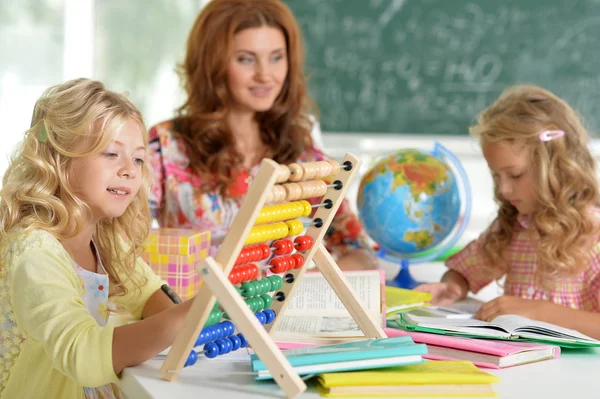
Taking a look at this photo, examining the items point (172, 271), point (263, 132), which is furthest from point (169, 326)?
point (263, 132)

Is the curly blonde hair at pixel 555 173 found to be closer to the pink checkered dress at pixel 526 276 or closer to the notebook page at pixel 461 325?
the pink checkered dress at pixel 526 276

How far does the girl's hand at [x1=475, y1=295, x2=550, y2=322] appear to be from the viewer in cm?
173

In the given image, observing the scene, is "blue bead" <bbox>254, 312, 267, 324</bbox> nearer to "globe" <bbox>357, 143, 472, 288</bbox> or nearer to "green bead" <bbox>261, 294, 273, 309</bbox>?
"green bead" <bbox>261, 294, 273, 309</bbox>

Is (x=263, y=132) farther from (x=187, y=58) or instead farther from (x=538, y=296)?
(x=538, y=296)

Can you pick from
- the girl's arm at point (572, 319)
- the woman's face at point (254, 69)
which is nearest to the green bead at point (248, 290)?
the girl's arm at point (572, 319)

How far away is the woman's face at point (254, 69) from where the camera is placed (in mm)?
2658

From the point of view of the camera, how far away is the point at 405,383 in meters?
1.21

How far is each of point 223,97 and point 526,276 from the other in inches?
47.9

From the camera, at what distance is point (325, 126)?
4.77 meters

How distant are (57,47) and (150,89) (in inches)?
31.5

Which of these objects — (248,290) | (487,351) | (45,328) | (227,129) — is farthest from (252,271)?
(227,129)

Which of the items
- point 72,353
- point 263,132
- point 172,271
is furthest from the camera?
point 263,132

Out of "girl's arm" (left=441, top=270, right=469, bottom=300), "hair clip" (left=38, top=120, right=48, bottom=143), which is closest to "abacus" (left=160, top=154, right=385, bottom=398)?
"hair clip" (left=38, top=120, right=48, bottom=143)

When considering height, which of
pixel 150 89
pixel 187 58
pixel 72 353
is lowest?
pixel 150 89
